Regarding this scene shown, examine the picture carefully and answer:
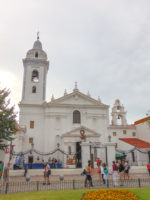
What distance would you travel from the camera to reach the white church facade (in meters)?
27.6

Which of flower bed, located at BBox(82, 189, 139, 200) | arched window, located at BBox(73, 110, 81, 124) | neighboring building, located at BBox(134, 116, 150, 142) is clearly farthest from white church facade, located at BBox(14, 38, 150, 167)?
flower bed, located at BBox(82, 189, 139, 200)

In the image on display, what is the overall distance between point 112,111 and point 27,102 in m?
16.2

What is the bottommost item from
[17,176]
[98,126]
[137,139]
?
[17,176]

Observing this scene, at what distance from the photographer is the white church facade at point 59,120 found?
2764 cm

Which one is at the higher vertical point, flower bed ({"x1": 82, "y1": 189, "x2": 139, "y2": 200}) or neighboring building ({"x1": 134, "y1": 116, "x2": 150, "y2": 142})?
neighboring building ({"x1": 134, "y1": 116, "x2": 150, "y2": 142})

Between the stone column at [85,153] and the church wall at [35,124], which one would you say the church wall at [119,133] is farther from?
the stone column at [85,153]

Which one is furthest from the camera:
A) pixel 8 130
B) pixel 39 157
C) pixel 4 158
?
pixel 39 157

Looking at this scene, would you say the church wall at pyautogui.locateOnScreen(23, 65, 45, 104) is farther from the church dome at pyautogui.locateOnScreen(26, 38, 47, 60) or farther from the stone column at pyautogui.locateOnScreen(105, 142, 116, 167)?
the stone column at pyautogui.locateOnScreen(105, 142, 116, 167)

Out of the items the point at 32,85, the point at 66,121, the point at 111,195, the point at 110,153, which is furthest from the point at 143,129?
the point at 111,195

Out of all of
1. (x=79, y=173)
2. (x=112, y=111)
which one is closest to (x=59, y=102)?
(x=112, y=111)

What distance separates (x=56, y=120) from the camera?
30312mm

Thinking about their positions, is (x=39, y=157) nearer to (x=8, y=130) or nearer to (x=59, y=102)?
(x=59, y=102)

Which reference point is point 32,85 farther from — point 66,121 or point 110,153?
point 110,153

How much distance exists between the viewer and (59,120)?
3036 centimetres
